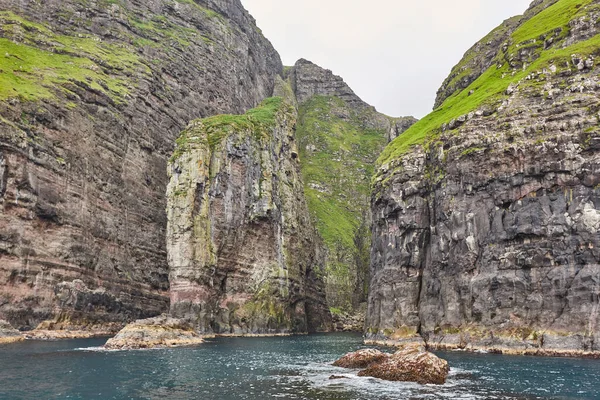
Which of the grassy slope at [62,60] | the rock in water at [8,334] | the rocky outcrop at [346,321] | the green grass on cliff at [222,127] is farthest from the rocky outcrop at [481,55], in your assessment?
the rock in water at [8,334]

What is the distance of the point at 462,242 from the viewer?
75312mm

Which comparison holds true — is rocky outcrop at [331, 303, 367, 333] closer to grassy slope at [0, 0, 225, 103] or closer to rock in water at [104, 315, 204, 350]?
rock in water at [104, 315, 204, 350]

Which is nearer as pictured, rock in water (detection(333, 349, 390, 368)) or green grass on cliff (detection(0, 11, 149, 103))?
rock in water (detection(333, 349, 390, 368))

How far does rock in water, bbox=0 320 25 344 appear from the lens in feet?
234

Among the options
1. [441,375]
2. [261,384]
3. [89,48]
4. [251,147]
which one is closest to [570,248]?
[441,375]

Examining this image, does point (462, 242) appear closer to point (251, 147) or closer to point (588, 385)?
point (588, 385)

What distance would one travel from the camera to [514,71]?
9231 centimetres

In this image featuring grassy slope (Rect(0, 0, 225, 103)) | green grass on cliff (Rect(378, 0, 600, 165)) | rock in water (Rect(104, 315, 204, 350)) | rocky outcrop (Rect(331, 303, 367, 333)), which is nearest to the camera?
rock in water (Rect(104, 315, 204, 350))

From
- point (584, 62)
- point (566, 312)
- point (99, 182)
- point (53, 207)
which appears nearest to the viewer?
point (566, 312)

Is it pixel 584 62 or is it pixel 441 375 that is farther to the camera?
pixel 584 62

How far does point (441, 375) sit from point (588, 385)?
35.9ft

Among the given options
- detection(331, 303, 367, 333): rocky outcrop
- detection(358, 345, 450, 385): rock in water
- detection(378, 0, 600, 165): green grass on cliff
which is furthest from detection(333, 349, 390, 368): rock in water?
detection(331, 303, 367, 333): rocky outcrop

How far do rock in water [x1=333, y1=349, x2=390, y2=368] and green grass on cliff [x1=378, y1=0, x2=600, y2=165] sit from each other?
4983 cm

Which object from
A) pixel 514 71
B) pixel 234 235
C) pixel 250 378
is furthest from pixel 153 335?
pixel 514 71
